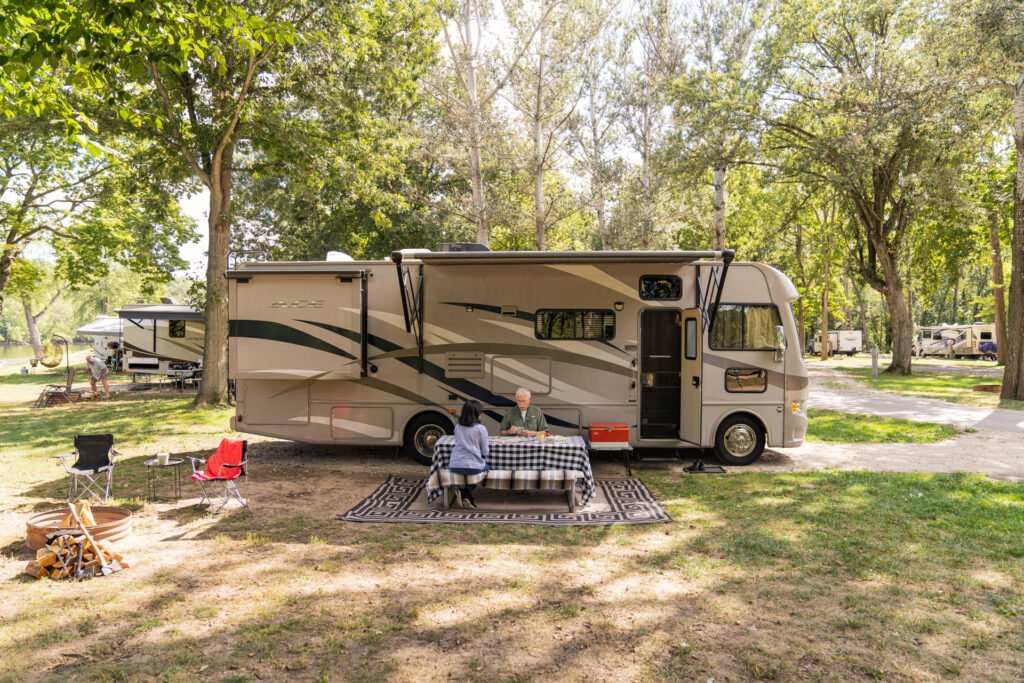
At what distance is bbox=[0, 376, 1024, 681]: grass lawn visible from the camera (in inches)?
145

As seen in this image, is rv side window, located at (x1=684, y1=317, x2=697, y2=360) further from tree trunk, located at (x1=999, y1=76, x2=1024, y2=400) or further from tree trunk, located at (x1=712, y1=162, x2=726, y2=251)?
tree trunk, located at (x1=999, y1=76, x2=1024, y2=400)

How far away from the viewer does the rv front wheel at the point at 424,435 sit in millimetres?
8953

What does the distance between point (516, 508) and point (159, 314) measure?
1952cm

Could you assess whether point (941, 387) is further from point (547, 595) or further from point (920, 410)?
point (547, 595)

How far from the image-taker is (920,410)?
15055 millimetres

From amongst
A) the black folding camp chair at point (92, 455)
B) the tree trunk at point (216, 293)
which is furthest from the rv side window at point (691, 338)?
the tree trunk at point (216, 293)

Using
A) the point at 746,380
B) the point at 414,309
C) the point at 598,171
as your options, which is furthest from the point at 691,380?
the point at 598,171

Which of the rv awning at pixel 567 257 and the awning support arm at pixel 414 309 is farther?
the awning support arm at pixel 414 309

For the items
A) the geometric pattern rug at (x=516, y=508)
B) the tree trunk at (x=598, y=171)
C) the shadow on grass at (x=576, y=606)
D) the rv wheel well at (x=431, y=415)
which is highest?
the tree trunk at (x=598, y=171)

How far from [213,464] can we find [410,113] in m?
14.4

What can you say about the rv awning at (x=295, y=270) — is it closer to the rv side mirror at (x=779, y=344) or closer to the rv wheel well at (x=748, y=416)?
the rv wheel well at (x=748, y=416)

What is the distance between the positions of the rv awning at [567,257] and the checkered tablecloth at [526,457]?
237 cm

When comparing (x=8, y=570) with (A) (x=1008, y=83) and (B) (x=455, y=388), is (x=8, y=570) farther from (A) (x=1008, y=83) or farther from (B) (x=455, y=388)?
(A) (x=1008, y=83)

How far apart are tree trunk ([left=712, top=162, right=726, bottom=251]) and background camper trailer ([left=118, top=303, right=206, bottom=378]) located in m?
18.0
